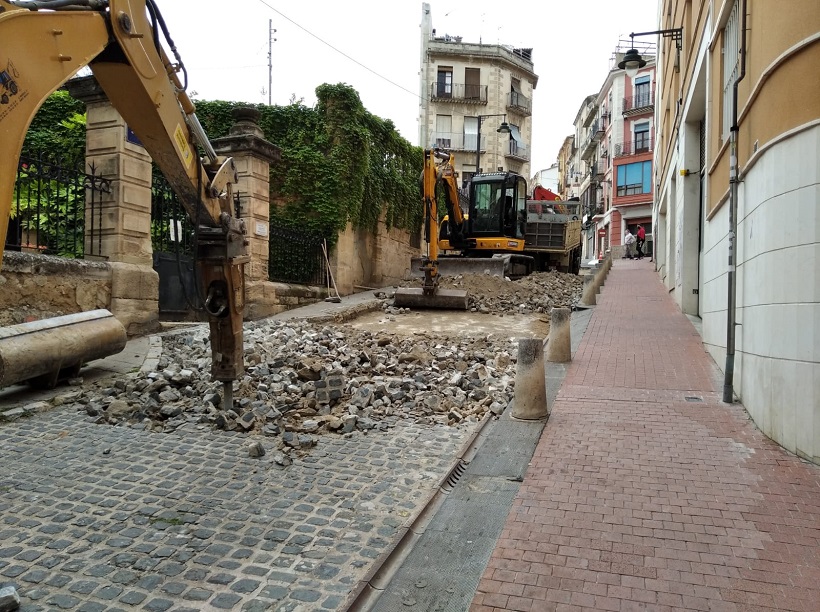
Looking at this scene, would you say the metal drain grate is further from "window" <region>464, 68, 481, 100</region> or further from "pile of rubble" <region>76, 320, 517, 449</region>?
"window" <region>464, 68, 481, 100</region>

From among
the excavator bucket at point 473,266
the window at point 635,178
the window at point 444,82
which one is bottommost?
the excavator bucket at point 473,266

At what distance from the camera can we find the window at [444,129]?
148 feet

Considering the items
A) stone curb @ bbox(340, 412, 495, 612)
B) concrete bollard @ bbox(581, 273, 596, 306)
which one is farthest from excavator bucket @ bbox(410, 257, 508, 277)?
stone curb @ bbox(340, 412, 495, 612)

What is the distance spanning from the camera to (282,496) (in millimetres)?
4160

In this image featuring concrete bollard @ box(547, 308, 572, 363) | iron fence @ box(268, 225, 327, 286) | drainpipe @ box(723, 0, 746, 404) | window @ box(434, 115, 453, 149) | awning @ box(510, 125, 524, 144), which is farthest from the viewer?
awning @ box(510, 125, 524, 144)

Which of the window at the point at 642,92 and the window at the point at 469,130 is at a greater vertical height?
the window at the point at 642,92

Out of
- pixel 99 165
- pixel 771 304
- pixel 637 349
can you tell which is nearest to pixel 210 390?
pixel 99 165

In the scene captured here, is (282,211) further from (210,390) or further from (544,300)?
(210,390)

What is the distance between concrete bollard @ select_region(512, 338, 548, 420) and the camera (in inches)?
232

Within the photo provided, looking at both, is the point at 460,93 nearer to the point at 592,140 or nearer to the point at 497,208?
the point at 592,140

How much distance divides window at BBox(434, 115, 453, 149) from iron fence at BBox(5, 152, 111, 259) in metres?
37.3

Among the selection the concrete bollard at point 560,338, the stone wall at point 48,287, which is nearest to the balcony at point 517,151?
the concrete bollard at point 560,338

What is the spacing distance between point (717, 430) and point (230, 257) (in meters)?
4.63

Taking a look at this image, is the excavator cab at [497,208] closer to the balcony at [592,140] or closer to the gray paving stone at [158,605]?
the gray paving stone at [158,605]
